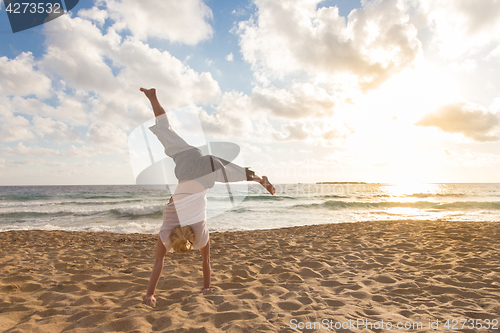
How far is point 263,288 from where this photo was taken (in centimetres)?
351

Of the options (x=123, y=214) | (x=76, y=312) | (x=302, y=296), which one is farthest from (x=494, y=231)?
(x=123, y=214)

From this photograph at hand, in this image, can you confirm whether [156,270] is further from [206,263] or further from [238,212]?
[238,212]

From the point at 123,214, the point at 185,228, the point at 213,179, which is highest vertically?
the point at 213,179

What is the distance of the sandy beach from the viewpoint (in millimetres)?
2508

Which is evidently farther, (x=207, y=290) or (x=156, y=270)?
(x=207, y=290)

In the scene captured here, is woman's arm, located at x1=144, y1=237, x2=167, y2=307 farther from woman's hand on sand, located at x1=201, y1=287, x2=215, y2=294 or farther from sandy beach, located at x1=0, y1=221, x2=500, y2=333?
woman's hand on sand, located at x1=201, y1=287, x2=215, y2=294

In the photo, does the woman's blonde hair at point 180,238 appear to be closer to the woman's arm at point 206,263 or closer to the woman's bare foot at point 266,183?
the woman's arm at point 206,263

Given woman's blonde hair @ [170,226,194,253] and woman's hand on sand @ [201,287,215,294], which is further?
woman's hand on sand @ [201,287,215,294]

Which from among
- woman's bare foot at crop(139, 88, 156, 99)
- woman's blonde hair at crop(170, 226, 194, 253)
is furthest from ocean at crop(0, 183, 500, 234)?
woman's bare foot at crop(139, 88, 156, 99)

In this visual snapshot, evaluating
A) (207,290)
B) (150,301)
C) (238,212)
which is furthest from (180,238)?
(238,212)

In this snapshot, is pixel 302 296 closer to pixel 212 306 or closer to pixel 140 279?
pixel 212 306

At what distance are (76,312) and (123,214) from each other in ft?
48.0

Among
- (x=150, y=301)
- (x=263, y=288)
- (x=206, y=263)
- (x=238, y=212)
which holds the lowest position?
(x=238, y=212)

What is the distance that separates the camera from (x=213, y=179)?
252cm
